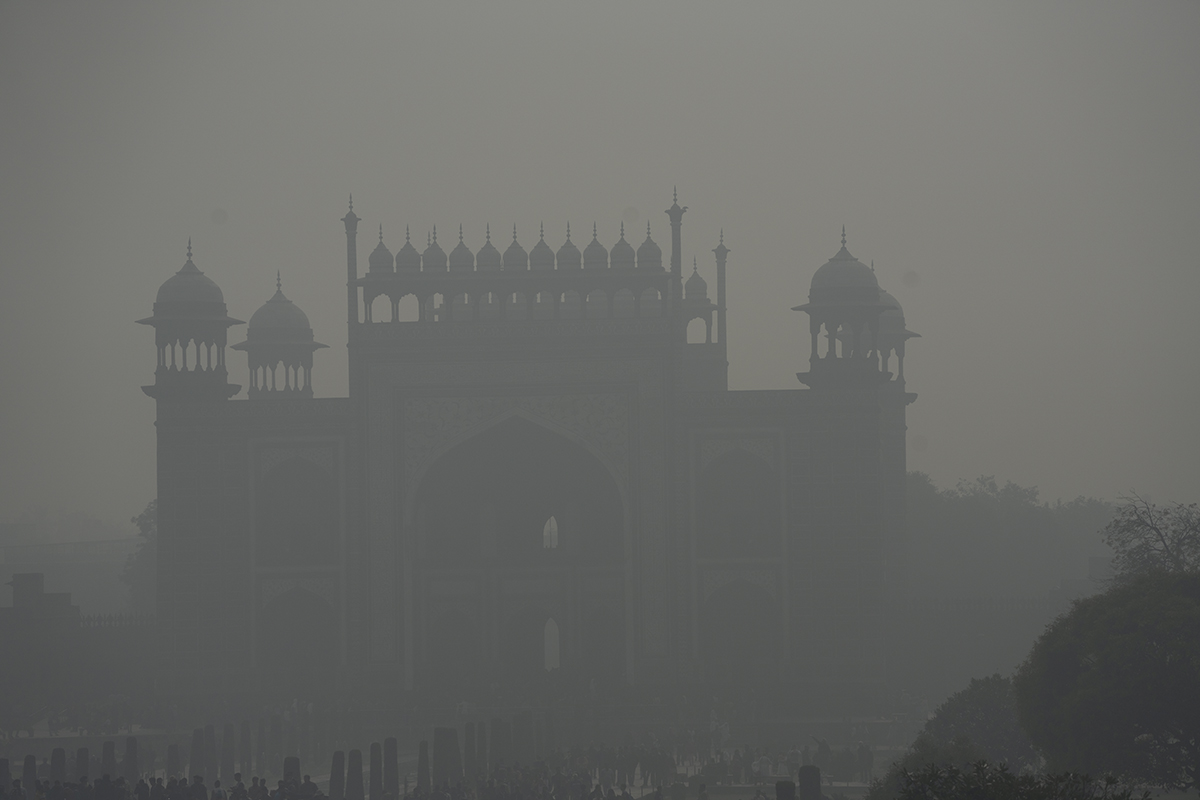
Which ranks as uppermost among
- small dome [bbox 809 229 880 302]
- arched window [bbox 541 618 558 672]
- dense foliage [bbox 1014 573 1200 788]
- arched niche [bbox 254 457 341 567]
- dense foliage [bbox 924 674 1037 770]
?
small dome [bbox 809 229 880 302]

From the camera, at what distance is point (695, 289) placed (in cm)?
3884

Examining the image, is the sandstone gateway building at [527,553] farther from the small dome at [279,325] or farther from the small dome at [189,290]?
the small dome at [279,325]

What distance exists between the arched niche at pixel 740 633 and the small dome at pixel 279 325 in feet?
45.2

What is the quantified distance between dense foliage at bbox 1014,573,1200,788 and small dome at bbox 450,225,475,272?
16532mm

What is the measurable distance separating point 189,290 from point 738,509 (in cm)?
1232

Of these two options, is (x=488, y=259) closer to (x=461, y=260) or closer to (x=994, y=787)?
(x=461, y=260)

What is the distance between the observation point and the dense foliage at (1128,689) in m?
17.0

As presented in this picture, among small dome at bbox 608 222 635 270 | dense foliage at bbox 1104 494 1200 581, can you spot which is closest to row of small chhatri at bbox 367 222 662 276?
small dome at bbox 608 222 635 270

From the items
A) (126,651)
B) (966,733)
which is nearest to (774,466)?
(966,733)

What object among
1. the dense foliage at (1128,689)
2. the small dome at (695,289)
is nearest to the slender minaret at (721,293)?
the small dome at (695,289)

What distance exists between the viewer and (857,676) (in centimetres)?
3086

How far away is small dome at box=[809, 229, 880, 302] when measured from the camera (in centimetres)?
3281

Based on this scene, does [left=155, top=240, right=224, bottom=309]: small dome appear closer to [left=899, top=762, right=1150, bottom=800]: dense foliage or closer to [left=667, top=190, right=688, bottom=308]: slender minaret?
[left=667, top=190, right=688, bottom=308]: slender minaret

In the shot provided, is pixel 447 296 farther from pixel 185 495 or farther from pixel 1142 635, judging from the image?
pixel 1142 635
